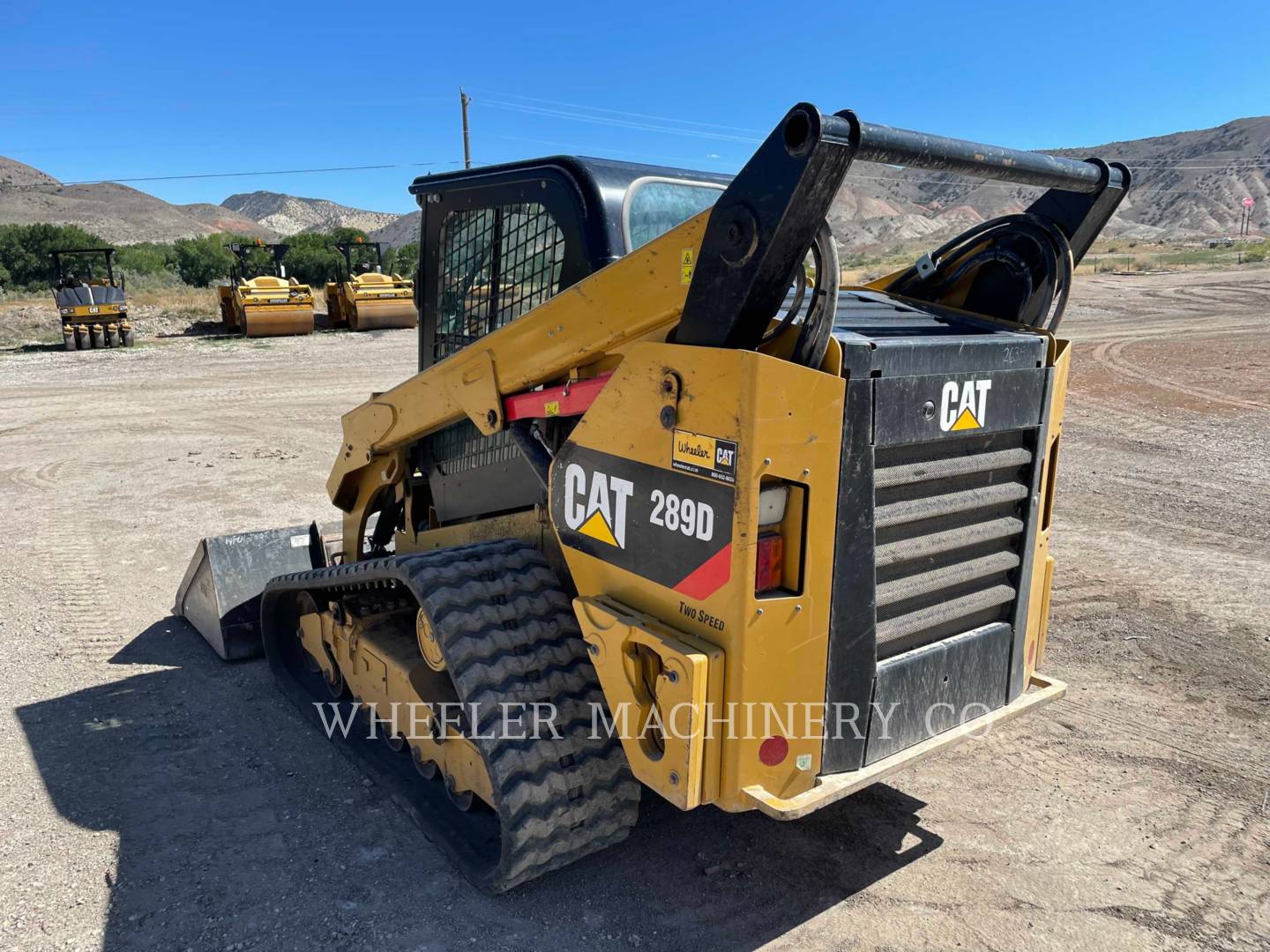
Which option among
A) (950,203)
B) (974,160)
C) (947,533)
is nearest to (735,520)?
(947,533)

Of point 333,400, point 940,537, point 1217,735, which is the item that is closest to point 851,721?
point 940,537

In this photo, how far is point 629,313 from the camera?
2.73 m

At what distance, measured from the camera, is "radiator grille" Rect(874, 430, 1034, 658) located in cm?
275

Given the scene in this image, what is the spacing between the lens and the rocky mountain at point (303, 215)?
→ 429 ft

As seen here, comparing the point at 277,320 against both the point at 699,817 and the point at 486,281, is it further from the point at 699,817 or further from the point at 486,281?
the point at 699,817

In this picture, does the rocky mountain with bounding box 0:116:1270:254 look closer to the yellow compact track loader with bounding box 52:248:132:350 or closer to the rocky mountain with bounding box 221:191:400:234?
the rocky mountain with bounding box 221:191:400:234

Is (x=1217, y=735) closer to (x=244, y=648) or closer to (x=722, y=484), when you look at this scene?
(x=722, y=484)

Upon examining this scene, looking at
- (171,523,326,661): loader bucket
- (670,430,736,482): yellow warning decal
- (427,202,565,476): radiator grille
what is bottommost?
(171,523,326,661): loader bucket

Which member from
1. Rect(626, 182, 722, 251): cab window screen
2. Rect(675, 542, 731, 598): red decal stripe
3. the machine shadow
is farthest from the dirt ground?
Rect(626, 182, 722, 251): cab window screen

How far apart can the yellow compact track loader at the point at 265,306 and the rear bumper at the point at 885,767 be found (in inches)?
831

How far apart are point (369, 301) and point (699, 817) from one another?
20.7 meters

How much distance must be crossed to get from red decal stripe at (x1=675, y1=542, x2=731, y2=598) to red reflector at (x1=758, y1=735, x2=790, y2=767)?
1.50ft

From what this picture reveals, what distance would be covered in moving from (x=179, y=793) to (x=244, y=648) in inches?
53.7

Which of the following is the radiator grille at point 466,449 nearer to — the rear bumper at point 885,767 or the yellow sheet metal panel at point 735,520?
the yellow sheet metal panel at point 735,520
